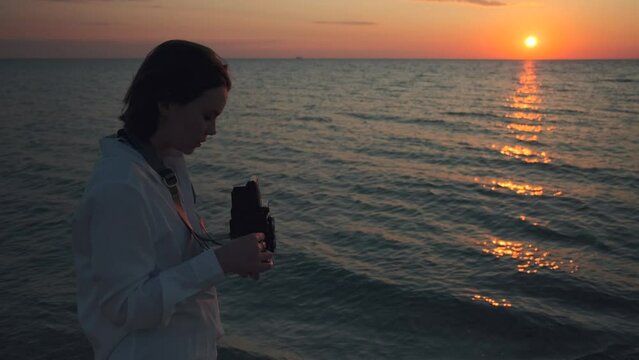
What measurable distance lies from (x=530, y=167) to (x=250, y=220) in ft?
62.7

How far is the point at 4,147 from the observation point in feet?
74.4

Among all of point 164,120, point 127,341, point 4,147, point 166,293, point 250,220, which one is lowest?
point 4,147

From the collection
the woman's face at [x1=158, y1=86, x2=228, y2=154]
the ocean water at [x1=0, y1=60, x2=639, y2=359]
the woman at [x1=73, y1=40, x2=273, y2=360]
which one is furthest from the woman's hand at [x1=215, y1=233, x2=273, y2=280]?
the ocean water at [x1=0, y1=60, x2=639, y2=359]

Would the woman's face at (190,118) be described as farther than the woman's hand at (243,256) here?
Yes

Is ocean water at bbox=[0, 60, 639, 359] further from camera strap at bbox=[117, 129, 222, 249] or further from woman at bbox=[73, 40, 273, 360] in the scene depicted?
camera strap at bbox=[117, 129, 222, 249]

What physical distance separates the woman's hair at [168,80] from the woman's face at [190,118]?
2cm

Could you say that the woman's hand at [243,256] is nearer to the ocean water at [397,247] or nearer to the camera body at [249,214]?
the camera body at [249,214]

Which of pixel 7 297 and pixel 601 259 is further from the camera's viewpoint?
pixel 601 259

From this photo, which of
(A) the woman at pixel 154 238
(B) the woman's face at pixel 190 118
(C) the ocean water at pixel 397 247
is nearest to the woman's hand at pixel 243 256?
(A) the woman at pixel 154 238

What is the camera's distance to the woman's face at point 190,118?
5.98 ft

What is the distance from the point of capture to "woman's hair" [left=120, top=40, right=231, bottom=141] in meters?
1.77

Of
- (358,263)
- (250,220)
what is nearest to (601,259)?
(358,263)

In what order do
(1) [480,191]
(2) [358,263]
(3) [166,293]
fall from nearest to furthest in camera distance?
(3) [166,293], (2) [358,263], (1) [480,191]

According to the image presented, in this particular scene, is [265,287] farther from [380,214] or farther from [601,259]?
[601,259]
